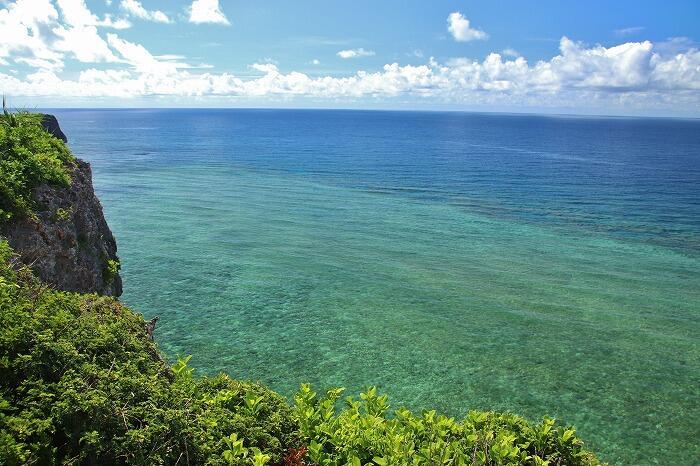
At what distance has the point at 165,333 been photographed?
2106cm

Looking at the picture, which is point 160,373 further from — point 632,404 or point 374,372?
point 632,404

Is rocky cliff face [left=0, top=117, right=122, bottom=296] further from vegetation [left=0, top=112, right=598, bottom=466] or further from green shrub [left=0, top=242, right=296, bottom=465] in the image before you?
green shrub [left=0, top=242, right=296, bottom=465]

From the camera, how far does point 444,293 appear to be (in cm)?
2667

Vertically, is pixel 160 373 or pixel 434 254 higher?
pixel 160 373

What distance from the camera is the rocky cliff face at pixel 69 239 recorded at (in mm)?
13381

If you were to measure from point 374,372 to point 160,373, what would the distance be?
1053 cm

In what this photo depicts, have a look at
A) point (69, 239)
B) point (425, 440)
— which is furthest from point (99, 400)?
point (69, 239)

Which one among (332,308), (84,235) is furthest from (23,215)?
(332,308)

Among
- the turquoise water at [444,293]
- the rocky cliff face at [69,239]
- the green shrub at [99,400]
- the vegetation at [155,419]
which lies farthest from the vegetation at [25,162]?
the turquoise water at [444,293]

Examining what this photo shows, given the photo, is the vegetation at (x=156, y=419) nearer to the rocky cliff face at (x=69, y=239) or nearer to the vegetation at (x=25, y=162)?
the rocky cliff face at (x=69, y=239)

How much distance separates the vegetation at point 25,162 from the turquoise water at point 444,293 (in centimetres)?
804

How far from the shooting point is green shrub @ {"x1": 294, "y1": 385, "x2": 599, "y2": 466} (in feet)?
26.5

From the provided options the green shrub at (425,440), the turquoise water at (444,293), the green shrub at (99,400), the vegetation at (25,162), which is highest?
the vegetation at (25,162)

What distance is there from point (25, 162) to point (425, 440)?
43.0ft
